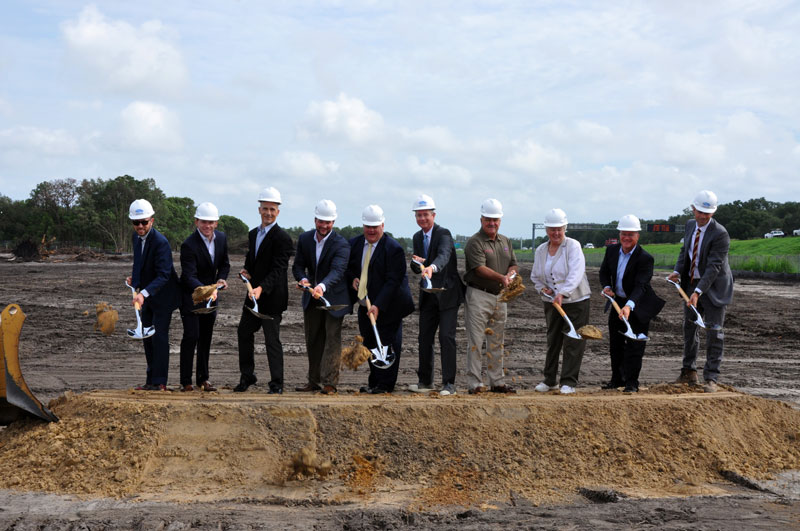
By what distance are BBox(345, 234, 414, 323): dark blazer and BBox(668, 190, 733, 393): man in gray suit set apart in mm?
3366

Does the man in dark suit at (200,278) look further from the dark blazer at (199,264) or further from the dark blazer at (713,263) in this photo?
the dark blazer at (713,263)

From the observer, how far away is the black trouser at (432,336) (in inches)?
303

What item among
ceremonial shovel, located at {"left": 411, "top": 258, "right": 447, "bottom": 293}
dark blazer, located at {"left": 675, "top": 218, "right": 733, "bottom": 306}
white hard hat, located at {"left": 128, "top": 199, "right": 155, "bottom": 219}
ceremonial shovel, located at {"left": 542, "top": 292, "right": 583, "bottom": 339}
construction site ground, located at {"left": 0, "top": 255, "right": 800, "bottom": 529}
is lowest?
construction site ground, located at {"left": 0, "top": 255, "right": 800, "bottom": 529}

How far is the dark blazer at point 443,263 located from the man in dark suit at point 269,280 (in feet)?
5.00

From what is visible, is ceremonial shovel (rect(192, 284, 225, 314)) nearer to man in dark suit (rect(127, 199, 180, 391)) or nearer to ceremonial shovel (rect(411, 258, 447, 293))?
man in dark suit (rect(127, 199, 180, 391))

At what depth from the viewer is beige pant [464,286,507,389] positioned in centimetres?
765

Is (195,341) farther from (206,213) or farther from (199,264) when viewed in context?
(206,213)

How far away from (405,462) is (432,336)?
6.97 feet

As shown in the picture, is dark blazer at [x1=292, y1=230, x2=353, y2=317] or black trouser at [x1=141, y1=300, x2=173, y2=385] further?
dark blazer at [x1=292, y1=230, x2=353, y2=317]

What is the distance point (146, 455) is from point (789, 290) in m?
30.5

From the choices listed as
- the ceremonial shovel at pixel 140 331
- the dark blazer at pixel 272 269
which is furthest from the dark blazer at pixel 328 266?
the ceremonial shovel at pixel 140 331

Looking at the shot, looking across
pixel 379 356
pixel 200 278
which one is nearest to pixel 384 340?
pixel 379 356

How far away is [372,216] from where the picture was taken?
7.64 meters

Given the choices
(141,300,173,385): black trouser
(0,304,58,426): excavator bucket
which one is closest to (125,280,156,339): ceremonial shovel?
(141,300,173,385): black trouser
